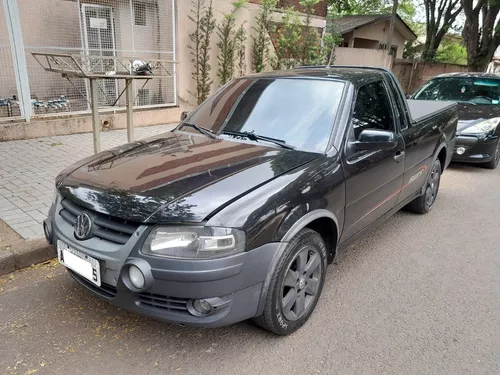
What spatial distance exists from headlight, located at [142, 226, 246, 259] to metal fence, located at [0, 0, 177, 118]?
5.52 meters

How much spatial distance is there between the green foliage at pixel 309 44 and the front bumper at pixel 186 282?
10946 mm

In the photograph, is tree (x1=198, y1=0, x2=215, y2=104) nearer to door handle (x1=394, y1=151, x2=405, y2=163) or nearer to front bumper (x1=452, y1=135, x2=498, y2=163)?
front bumper (x1=452, y1=135, x2=498, y2=163)

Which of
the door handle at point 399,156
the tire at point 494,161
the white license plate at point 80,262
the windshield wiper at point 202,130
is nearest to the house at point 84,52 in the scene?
the windshield wiper at point 202,130

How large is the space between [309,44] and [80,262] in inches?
447

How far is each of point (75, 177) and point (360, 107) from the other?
234 centimetres

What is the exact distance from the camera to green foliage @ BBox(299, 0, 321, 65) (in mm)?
12266

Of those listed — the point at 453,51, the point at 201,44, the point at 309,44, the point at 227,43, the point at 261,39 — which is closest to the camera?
the point at 201,44

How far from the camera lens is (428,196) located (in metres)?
5.07

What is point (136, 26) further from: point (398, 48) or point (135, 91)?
point (398, 48)

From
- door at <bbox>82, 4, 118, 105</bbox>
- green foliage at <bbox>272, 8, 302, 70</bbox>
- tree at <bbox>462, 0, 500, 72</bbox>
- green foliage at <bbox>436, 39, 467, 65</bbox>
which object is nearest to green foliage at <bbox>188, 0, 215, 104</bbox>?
door at <bbox>82, 4, 118, 105</bbox>

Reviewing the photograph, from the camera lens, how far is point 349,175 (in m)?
3.08

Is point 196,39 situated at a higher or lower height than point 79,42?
higher

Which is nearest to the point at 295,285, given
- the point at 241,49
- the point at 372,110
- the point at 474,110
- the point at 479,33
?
the point at 372,110

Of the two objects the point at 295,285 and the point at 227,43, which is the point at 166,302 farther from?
the point at 227,43
